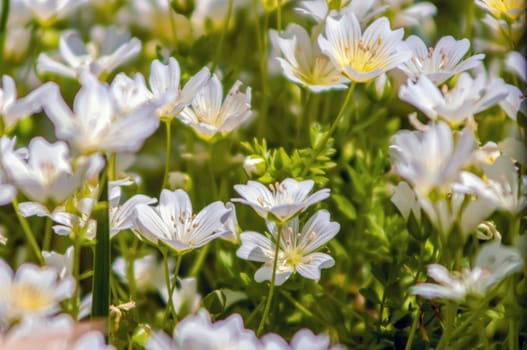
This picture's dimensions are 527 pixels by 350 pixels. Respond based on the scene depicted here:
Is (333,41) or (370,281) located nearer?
(333,41)

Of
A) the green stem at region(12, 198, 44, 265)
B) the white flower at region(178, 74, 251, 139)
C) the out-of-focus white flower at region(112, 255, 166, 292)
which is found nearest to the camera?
the green stem at region(12, 198, 44, 265)

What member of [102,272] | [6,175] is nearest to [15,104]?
[6,175]

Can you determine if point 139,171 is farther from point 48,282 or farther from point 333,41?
point 48,282

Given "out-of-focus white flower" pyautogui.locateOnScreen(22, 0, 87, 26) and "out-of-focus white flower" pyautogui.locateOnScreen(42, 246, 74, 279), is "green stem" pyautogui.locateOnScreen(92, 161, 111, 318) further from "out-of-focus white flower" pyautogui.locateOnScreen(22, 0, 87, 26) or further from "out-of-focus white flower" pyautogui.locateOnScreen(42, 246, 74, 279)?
"out-of-focus white flower" pyautogui.locateOnScreen(22, 0, 87, 26)

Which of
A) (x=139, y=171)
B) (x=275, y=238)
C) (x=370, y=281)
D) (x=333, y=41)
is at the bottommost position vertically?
(x=139, y=171)

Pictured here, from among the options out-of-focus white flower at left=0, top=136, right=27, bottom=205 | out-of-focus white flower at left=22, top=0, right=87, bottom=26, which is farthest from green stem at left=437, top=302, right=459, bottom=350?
out-of-focus white flower at left=22, top=0, right=87, bottom=26

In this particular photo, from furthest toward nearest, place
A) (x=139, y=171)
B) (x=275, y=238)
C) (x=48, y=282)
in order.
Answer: (x=139, y=171), (x=275, y=238), (x=48, y=282)

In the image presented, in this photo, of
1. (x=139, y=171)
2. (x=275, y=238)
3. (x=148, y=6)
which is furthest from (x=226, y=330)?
(x=148, y=6)

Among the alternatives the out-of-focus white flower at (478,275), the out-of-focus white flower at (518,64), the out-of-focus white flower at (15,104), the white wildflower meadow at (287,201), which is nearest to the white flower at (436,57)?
the white wildflower meadow at (287,201)
